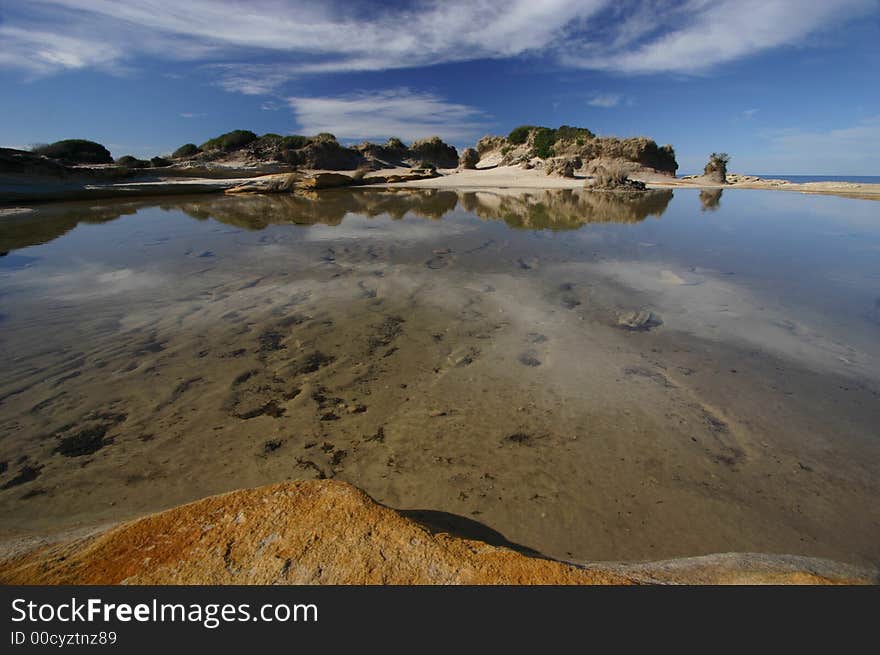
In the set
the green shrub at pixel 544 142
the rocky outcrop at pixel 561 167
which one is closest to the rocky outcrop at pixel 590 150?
A: the green shrub at pixel 544 142

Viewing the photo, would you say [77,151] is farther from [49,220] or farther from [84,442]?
[84,442]

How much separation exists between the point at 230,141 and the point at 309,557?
171ft

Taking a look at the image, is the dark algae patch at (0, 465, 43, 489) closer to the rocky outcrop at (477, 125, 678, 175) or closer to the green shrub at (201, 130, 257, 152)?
the rocky outcrop at (477, 125, 678, 175)

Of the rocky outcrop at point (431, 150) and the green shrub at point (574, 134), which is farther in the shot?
the rocky outcrop at point (431, 150)

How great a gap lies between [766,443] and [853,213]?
21.6m

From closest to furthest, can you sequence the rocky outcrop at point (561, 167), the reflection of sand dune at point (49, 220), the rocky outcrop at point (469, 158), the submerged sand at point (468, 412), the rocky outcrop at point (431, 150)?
the submerged sand at point (468, 412) < the reflection of sand dune at point (49, 220) < the rocky outcrop at point (561, 167) < the rocky outcrop at point (469, 158) < the rocky outcrop at point (431, 150)

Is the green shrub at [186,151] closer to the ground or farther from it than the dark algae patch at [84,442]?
farther from it

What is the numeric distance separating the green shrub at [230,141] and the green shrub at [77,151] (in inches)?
396

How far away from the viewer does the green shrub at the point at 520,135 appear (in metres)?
56.3

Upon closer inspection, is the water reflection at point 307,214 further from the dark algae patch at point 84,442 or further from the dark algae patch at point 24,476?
the dark algae patch at point 24,476

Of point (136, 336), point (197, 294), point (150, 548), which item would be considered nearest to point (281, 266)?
point (197, 294)

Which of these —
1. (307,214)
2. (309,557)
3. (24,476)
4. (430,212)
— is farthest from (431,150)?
(309,557)

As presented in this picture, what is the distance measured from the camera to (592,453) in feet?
9.30
